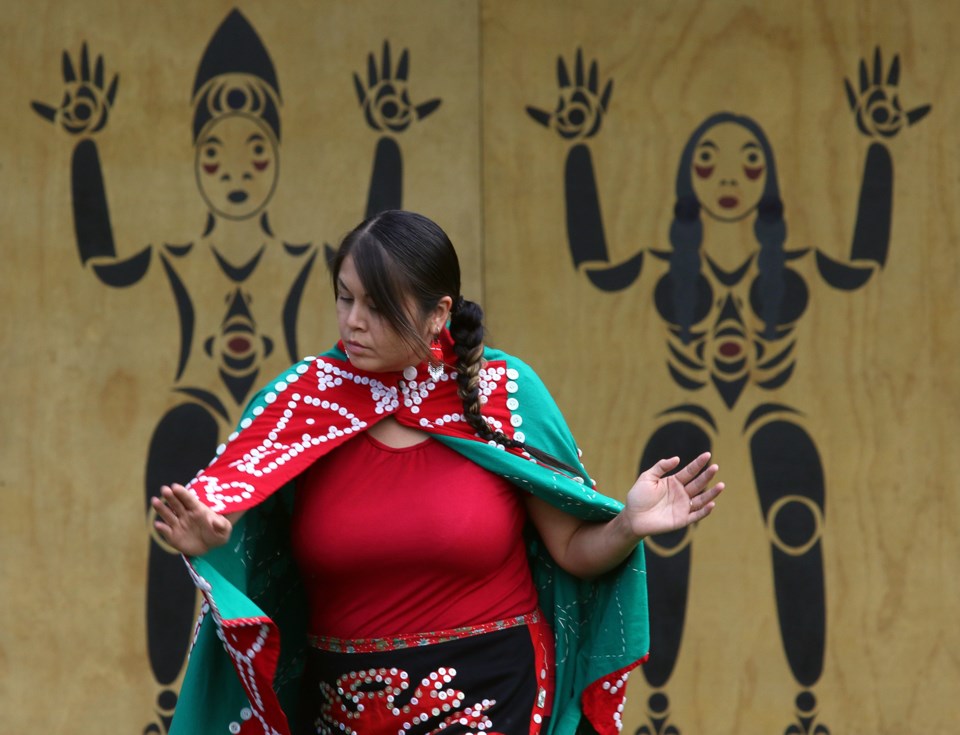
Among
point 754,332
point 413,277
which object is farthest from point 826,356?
point 413,277

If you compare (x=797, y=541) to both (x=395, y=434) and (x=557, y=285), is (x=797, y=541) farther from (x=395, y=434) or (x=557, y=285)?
(x=395, y=434)

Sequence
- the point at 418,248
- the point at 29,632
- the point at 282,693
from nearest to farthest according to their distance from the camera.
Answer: the point at 418,248 < the point at 282,693 < the point at 29,632

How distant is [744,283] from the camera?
15.4ft

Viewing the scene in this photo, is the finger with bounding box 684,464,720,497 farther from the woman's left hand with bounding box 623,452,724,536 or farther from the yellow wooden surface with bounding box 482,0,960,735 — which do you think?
the yellow wooden surface with bounding box 482,0,960,735

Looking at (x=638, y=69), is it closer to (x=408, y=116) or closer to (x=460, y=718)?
(x=408, y=116)

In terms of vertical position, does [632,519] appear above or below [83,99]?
below

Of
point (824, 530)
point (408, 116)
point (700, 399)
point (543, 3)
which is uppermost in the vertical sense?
point (543, 3)

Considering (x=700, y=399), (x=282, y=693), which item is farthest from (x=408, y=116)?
(x=282, y=693)

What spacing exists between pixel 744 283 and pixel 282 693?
7.43 ft

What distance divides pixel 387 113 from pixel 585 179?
65 cm

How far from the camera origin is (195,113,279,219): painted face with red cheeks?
4.54m

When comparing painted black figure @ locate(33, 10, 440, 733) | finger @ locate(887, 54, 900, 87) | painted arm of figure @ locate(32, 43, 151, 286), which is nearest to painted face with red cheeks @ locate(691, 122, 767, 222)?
finger @ locate(887, 54, 900, 87)

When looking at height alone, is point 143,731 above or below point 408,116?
below

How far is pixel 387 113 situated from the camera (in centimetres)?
461
